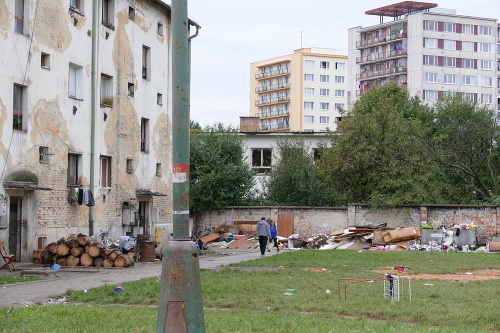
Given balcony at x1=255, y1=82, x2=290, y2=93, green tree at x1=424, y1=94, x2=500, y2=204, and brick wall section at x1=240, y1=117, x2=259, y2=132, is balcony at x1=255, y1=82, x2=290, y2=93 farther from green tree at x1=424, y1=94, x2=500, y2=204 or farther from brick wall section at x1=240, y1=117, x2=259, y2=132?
green tree at x1=424, y1=94, x2=500, y2=204

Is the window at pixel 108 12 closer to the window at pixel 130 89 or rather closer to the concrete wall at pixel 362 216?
the window at pixel 130 89

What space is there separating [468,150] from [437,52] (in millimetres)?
56475

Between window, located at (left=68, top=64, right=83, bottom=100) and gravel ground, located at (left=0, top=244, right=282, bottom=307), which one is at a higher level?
window, located at (left=68, top=64, right=83, bottom=100)

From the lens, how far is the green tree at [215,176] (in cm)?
4809

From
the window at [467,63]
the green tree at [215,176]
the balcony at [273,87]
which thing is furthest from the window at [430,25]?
the green tree at [215,176]

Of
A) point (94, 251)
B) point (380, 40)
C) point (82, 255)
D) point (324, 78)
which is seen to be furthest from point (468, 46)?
point (82, 255)

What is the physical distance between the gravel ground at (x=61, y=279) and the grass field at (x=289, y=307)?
85cm

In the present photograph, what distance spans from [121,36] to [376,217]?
62.6ft

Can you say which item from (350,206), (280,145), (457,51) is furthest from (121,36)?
(457,51)

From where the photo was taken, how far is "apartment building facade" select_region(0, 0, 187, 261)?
25.5m

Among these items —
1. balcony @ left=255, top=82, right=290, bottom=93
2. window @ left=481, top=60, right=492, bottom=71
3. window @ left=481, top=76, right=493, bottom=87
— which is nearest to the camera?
window @ left=481, top=60, right=492, bottom=71

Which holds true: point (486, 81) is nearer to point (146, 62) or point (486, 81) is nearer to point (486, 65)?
point (486, 65)

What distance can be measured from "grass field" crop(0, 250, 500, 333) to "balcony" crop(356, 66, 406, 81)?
9025cm

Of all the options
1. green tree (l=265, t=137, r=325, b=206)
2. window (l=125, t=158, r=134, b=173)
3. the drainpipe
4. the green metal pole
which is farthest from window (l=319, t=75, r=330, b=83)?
the green metal pole
